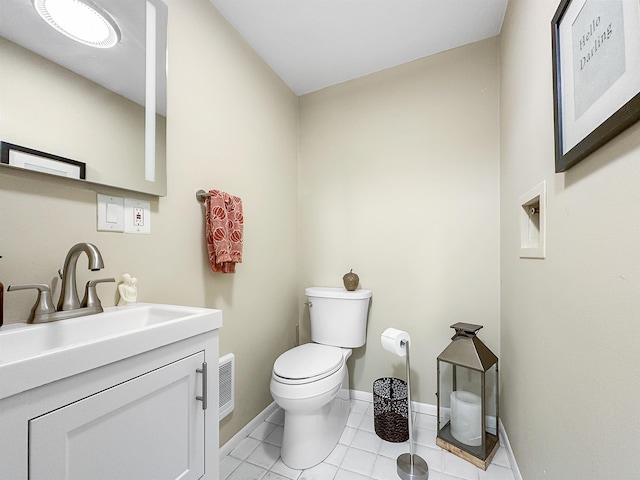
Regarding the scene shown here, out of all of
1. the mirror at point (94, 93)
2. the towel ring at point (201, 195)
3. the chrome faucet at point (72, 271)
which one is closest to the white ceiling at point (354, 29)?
the mirror at point (94, 93)

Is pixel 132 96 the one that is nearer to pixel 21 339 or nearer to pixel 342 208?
pixel 21 339

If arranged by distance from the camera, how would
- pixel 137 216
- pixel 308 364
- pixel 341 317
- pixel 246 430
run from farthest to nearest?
pixel 341 317
pixel 246 430
pixel 308 364
pixel 137 216

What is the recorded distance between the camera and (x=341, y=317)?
70.2 inches

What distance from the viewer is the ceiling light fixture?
841 mm

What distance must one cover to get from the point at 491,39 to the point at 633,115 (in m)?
1.59

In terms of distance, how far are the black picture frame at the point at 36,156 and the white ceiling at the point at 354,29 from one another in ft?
3.72

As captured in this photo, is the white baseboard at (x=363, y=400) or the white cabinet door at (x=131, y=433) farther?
the white baseboard at (x=363, y=400)

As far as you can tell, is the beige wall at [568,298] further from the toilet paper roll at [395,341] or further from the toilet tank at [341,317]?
the toilet tank at [341,317]

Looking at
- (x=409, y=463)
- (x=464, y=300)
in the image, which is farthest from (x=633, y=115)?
(x=409, y=463)

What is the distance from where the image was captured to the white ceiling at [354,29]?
1.43 m

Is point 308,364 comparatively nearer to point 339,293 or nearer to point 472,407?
point 339,293

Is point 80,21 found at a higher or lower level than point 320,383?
higher

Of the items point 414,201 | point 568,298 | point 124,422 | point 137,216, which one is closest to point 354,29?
point 414,201

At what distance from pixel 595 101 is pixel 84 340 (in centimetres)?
139
